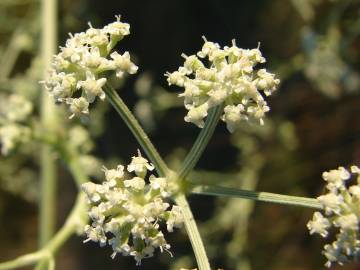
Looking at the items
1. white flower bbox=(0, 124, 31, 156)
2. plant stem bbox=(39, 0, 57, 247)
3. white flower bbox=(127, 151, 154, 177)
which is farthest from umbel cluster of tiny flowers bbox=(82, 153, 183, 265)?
plant stem bbox=(39, 0, 57, 247)

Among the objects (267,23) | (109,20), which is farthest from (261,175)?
(109,20)

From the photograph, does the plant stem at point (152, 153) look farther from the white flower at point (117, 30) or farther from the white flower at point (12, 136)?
the white flower at point (12, 136)

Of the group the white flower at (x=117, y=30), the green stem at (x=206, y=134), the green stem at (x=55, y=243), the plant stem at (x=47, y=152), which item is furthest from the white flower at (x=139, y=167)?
the plant stem at (x=47, y=152)

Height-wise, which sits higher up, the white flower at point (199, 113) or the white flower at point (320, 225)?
Answer: the white flower at point (199, 113)

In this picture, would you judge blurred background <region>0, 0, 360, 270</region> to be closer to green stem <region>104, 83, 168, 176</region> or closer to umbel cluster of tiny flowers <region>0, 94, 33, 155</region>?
umbel cluster of tiny flowers <region>0, 94, 33, 155</region>

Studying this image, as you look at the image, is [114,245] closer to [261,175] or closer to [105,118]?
[261,175]
